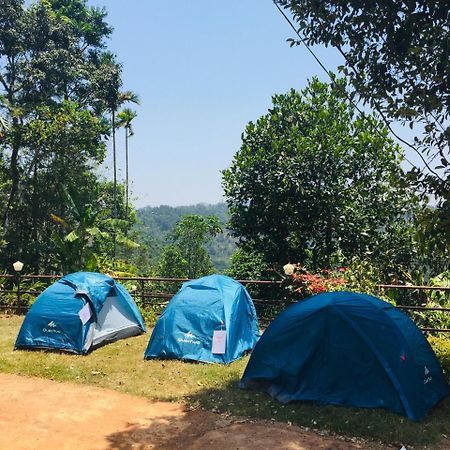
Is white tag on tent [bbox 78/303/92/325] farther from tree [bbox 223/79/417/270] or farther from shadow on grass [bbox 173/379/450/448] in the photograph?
tree [bbox 223/79/417/270]

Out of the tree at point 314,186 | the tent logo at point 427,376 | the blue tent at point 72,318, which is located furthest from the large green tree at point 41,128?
the tent logo at point 427,376

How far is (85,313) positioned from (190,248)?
23153mm

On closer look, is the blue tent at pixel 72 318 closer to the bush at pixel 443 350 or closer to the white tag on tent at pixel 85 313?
the white tag on tent at pixel 85 313

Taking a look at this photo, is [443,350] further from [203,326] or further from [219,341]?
[203,326]

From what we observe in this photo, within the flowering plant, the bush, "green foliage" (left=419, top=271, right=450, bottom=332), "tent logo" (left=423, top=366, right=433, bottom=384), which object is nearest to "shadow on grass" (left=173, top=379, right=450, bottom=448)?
"tent logo" (left=423, top=366, right=433, bottom=384)

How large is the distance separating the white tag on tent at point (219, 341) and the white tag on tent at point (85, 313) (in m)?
2.68

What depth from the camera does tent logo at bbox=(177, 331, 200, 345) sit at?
8633mm

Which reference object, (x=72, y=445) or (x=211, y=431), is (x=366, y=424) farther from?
(x=72, y=445)

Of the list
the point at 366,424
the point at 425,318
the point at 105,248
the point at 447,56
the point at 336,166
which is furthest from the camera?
the point at 105,248

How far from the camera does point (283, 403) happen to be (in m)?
6.65

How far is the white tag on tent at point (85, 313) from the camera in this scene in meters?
9.38

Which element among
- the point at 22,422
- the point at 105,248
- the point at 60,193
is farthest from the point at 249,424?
the point at 105,248

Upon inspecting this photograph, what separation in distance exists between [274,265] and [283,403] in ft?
31.5

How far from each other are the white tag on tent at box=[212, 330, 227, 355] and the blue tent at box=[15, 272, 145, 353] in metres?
2.64
